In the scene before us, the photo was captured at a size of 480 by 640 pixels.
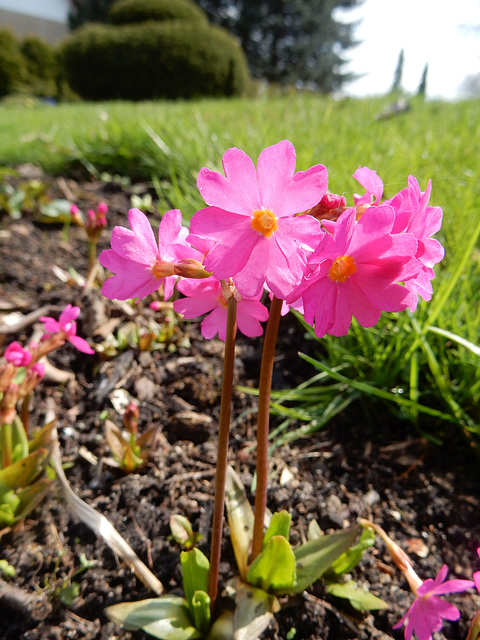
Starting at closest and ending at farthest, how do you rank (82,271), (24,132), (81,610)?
(81,610) < (82,271) < (24,132)

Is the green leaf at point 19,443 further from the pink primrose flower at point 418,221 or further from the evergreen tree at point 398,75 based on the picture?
the evergreen tree at point 398,75

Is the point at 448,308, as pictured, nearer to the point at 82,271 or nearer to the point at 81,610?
the point at 81,610

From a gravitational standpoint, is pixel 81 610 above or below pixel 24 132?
below

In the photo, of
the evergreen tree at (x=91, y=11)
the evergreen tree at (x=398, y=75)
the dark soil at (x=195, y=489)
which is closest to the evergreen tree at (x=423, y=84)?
the evergreen tree at (x=398, y=75)

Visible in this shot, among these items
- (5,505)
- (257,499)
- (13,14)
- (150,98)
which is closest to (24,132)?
(5,505)

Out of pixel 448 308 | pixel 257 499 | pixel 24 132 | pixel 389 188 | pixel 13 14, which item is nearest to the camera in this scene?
pixel 257 499

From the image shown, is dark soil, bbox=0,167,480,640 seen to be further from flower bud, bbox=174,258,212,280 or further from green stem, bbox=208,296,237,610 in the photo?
flower bud, bbox=174,258,212,280
